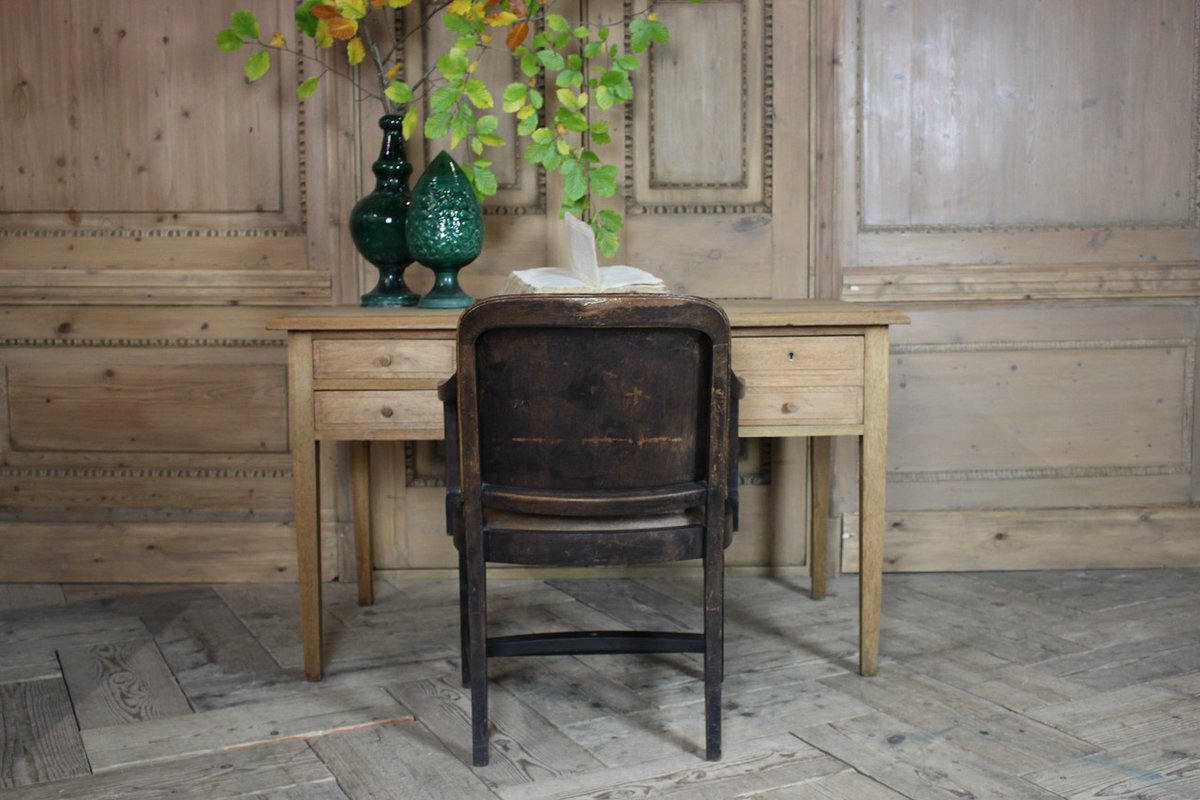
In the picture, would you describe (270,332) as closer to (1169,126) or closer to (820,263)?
(820,263)

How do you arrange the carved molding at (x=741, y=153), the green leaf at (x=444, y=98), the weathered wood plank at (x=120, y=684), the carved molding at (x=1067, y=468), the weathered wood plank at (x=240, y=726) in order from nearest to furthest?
the weathered wood plank at (x=240, y=726) < the weathered wood plank at (x=120, y=684) < the green leaf at (x=444, y=98) < the carved molding at (x=741, y=153) < the carved molding at (x=1067, y=468)

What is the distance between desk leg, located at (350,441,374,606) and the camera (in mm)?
3088

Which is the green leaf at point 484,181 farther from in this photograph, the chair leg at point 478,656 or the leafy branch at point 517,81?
the chair leg at point 478,656

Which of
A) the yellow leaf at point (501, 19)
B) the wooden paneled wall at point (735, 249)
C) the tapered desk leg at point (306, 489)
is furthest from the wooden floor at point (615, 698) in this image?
the yellow leaf at point (501, 19)

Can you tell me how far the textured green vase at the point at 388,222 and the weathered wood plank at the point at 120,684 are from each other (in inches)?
38.3

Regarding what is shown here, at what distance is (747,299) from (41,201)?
1980 millimetres

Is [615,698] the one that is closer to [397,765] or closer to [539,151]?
[397,765]

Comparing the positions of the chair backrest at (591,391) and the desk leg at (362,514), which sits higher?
the chair backrest at (591,391)

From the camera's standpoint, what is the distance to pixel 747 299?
10.6 feet

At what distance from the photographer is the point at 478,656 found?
206 centimetres

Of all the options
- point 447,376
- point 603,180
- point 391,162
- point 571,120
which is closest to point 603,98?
point 571,120

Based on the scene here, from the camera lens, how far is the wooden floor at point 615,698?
6.63 ft

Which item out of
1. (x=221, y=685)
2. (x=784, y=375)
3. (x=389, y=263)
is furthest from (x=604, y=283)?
(x=221, y=685)

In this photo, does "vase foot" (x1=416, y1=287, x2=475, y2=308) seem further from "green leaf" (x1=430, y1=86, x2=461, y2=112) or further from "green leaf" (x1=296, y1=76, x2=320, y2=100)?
"green leaf" (x1=296, y1=76, x2=320, y2=100)
